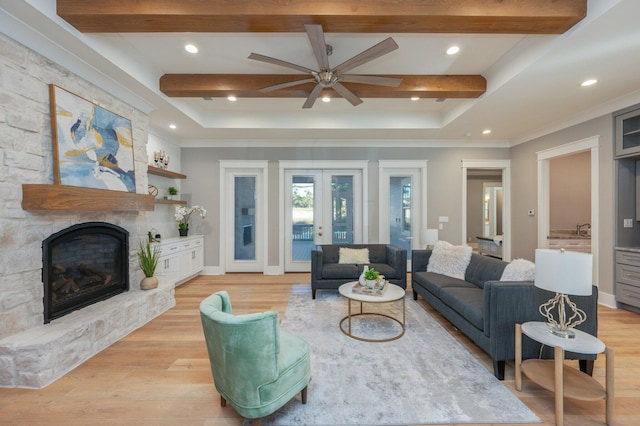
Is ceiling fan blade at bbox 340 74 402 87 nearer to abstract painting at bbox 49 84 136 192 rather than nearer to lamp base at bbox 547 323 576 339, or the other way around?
lamp base at bbox 547 323 576 339

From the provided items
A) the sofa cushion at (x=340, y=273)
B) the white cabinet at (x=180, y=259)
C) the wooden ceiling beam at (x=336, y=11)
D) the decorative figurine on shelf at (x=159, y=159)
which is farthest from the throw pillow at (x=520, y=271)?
the decorative figurine on shelf at (x=159, y=159)

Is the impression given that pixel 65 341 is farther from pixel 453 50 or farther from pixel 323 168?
pixel 453 50

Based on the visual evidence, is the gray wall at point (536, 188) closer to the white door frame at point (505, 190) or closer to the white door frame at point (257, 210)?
the white door frame at point (505, 190)

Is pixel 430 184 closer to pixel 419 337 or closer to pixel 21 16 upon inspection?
pixel 419 337

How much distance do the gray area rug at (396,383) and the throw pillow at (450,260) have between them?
2.89 feet

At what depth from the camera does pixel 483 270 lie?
3076 millimetres

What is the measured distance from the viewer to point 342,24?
80.7 inches

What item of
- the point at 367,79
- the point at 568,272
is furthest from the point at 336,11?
the point at 568,272

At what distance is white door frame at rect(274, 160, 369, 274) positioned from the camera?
518 centimetres

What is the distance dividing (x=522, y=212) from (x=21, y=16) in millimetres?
7077

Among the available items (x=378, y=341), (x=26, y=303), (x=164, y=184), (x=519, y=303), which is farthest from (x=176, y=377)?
(x=164, y=184)

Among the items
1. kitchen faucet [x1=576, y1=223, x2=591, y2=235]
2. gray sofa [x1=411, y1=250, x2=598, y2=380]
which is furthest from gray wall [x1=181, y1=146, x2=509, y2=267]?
gray sofa [x1=411, y1=250, x2=598, y2=380]

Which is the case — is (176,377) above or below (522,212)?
below

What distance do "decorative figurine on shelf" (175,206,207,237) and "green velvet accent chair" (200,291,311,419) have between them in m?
3.72
